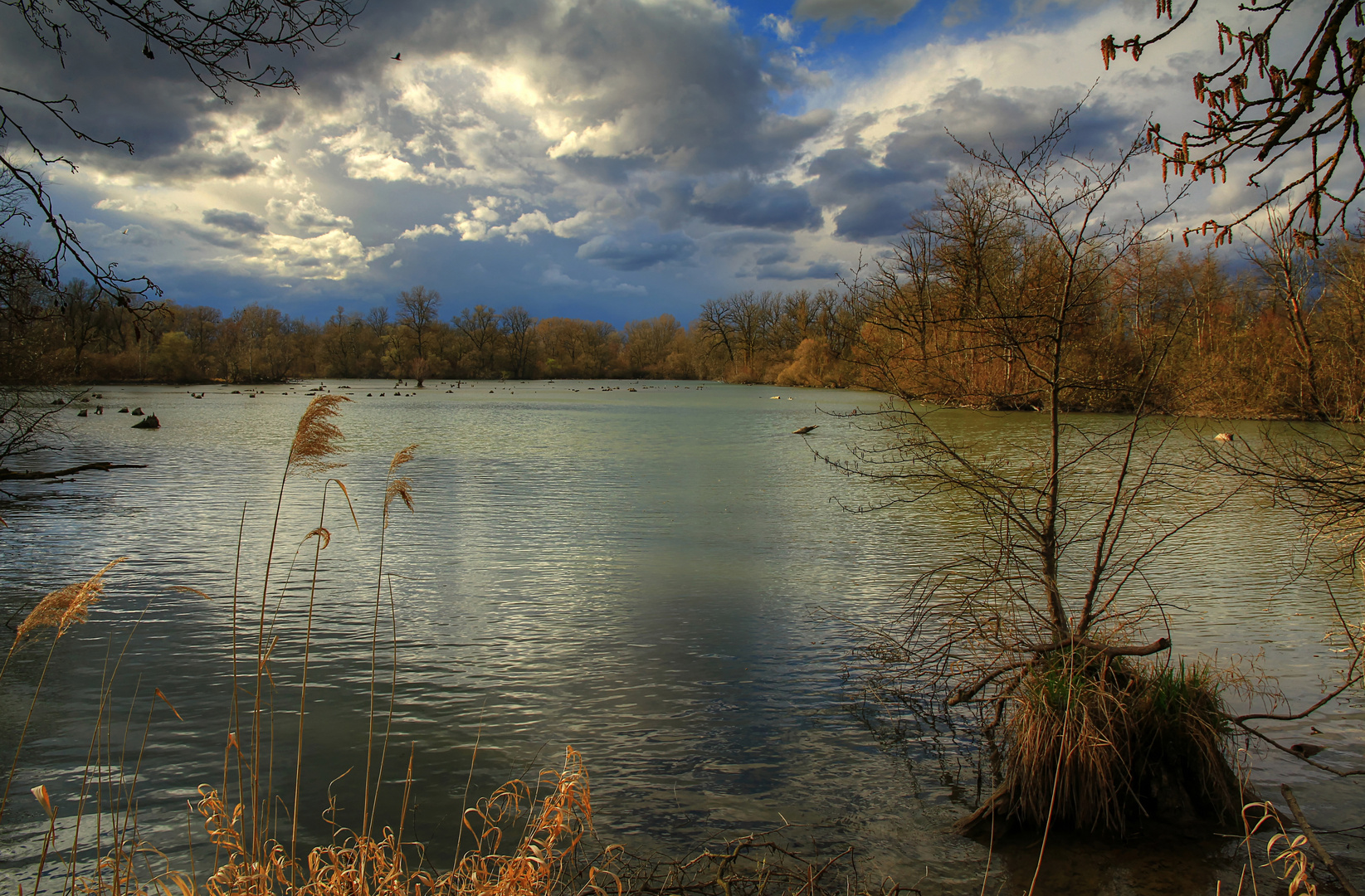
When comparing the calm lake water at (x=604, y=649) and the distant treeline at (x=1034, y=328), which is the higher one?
the distant treeline at (x=1034, y=328)

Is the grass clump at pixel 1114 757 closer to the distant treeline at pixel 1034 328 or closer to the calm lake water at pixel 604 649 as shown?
the calm lake water at pixel 604 649

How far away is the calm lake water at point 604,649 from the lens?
4.62 m

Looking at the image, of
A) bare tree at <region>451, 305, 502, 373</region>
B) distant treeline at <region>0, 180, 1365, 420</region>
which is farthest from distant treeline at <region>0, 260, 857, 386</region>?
distant treeline at <region>0, 180, 1365, 420</region>

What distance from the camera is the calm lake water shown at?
4.62 metres

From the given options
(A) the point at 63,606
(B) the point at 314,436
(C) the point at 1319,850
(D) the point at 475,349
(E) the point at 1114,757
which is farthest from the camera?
(D) the point at 475,349

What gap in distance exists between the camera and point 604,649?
754cm

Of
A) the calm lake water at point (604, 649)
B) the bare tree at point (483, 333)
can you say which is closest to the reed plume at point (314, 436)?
the calm lake water at point (604, 649)

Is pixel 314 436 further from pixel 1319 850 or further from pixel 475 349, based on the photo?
pixel 475 349

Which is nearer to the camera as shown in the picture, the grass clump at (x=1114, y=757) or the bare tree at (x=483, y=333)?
the grass clump at (x=1114, y=757)

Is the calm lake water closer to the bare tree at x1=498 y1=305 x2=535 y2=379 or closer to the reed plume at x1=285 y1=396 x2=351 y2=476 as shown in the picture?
the reed plume at x1=285 y1=396 x2=351 y2=476

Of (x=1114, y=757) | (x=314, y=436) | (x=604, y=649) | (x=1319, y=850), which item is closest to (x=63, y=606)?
(x=314, y=436)

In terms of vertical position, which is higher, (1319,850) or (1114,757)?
(1319,850)

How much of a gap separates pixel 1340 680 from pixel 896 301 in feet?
17.3

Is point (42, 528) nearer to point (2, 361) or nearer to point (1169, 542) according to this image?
point (2, 361)
